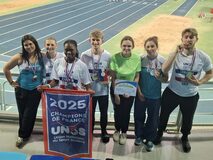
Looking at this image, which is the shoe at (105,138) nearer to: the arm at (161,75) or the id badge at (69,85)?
the id badge at (69,85)

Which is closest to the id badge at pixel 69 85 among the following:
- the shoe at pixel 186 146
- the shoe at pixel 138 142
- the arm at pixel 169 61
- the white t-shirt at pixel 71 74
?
the white t-shirt at pixel 71 74

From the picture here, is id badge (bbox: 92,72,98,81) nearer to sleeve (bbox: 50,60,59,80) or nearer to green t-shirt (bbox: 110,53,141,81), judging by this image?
green t-shirt (bbox: 110,53,141,81)

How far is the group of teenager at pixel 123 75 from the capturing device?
11.4ft

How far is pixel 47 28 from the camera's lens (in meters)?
14.3

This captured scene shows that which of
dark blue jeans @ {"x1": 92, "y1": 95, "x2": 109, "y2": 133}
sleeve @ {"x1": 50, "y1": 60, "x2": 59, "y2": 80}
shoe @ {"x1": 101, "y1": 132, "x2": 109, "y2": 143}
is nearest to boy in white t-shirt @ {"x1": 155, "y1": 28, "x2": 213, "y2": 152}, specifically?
dark blue jeans @ {"x1": 92, "y1": 95, "x2": 109, "y2": 133}

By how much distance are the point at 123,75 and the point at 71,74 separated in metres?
0.57

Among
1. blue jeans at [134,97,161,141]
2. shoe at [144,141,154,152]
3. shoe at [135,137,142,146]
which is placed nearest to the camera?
blue jeans at [134,97,161,141]

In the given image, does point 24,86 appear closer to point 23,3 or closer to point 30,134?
point 30,134

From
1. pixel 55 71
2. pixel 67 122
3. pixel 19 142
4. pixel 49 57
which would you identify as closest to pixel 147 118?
pixel 67 122

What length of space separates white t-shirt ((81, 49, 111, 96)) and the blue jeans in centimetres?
48

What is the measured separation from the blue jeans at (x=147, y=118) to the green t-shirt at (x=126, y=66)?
1.27ft

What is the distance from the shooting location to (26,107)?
3908mm

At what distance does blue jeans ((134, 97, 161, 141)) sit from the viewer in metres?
3.81

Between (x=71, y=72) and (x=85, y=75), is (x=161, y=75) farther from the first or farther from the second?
(x=71, y=72)
